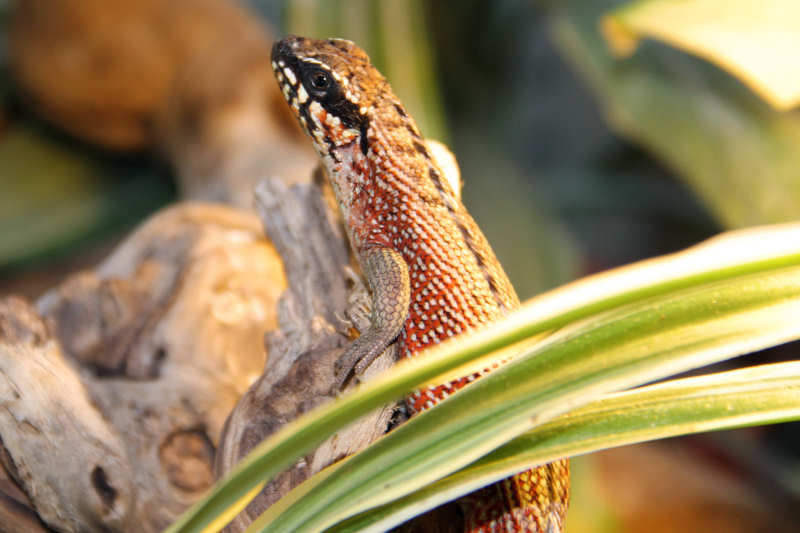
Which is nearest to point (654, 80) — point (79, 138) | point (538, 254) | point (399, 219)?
point (538, 254)

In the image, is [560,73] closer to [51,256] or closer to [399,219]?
Result: [51,256]

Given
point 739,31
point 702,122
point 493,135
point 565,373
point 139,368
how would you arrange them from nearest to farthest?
point 565,373 < point 139,368 < point 739,31 < point 702,122 < point 493,135

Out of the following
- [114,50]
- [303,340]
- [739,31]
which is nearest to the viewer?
[303,340]

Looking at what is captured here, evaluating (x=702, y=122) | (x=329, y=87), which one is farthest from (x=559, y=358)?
→ (x=702, y=122)

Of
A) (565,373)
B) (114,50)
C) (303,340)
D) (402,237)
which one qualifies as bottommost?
(565,373)

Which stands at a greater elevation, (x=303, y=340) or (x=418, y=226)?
(x=418, y=226)

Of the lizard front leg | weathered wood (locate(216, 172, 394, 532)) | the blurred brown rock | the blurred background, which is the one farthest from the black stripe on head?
the blurred brown rock

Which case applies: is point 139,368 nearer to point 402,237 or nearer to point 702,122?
point 402,237

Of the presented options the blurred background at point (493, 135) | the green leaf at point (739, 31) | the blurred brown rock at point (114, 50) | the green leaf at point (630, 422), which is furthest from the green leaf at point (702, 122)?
the blurred brown rock at point (114, 50)
